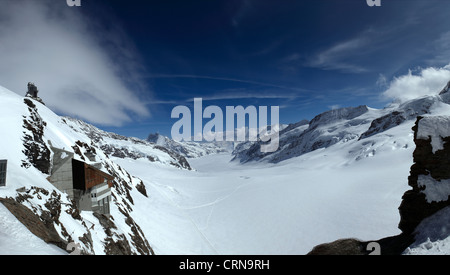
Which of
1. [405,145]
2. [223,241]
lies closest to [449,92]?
[405,145]

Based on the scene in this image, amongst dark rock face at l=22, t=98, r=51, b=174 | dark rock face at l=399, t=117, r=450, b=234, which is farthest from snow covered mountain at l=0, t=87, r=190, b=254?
dark rock face at l=399, t=117, r=450, b=234

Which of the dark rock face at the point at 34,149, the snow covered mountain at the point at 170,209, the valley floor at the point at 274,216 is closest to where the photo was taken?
the snow covered mountain at the point at 170,209

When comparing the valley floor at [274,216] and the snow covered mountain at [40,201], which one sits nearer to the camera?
the snow covered mountain at [40,201]

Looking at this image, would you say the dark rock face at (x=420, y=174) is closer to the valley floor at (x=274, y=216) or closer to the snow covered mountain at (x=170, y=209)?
the snow covered mountain at (x=170, y=209)

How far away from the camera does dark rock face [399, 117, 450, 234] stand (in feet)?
33.9

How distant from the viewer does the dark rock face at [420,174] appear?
1034 centimetres

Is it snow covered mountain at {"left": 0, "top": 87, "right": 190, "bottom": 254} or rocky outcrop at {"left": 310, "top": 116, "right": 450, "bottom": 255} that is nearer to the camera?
snow covered mountain at {"left": 0, "top": 87, "right": 190, "bottom": 254}

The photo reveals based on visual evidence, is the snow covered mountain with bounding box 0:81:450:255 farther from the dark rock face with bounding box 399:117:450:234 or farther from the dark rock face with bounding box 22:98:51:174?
the dark rock face with bounding box 399:117:450:234

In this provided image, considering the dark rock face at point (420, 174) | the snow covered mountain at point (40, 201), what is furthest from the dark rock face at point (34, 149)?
the dark rock face at point (420, 174)

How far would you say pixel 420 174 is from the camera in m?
11.3

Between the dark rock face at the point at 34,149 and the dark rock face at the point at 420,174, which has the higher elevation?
the dark rock face at the point at 34,149

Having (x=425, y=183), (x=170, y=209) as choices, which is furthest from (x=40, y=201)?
(x=170, y=209)

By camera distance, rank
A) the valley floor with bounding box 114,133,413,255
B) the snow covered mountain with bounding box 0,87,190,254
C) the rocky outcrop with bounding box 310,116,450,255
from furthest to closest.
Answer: the valley floor with bounding box 114,133,413,255
the rocky outcrop with bounding box 310,116,450,255
the snow covered mountain with bounding box 0,87,190,254

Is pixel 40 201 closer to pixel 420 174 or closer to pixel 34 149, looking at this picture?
pixel 34 149
